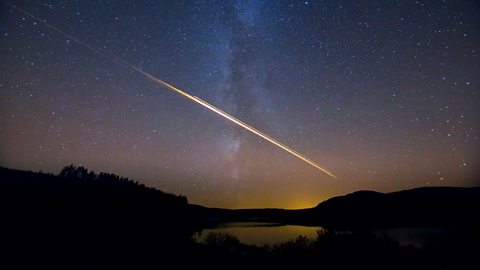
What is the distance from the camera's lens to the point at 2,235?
15.6 m

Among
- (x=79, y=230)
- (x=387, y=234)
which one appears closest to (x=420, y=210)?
(x=387, y=234)

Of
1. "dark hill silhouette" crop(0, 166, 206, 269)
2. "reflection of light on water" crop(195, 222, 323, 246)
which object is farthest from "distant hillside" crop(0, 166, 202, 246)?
"reflection of light on water" crop(195, 222, 323, 246)

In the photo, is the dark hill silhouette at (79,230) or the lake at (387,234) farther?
the lake at (387,234)

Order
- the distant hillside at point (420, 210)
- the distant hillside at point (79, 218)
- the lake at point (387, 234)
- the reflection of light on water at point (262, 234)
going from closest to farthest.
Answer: the distant hillside at point (79, 218) → the lake at point (387, 234) → the reflection of light on water at point (262, 234) → the distant hillside at point (420, 210)

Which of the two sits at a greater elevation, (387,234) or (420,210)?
(420,210)

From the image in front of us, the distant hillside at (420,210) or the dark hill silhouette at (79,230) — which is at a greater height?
the distant hillside at (420,210)

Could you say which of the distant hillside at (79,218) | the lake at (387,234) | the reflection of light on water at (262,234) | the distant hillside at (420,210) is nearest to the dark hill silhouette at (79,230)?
the distant hillside at (79,218)

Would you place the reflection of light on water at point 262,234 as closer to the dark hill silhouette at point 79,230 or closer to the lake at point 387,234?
the lake at point 387,234

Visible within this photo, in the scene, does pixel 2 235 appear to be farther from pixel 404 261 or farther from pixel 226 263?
pixel 404 261

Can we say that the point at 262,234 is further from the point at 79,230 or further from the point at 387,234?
the point at 79,230

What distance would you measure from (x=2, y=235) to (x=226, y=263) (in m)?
14.3

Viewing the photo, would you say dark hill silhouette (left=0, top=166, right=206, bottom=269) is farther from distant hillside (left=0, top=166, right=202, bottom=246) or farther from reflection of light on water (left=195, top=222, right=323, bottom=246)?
reflection of light on water (left=195, top=222, right=323, bottom=246)

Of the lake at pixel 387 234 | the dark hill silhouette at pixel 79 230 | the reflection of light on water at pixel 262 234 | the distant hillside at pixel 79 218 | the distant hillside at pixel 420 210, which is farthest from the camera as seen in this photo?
the distant hillside at pixel 420 210

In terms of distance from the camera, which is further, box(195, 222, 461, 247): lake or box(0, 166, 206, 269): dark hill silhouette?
box(195, 222, 461, 247): lake
